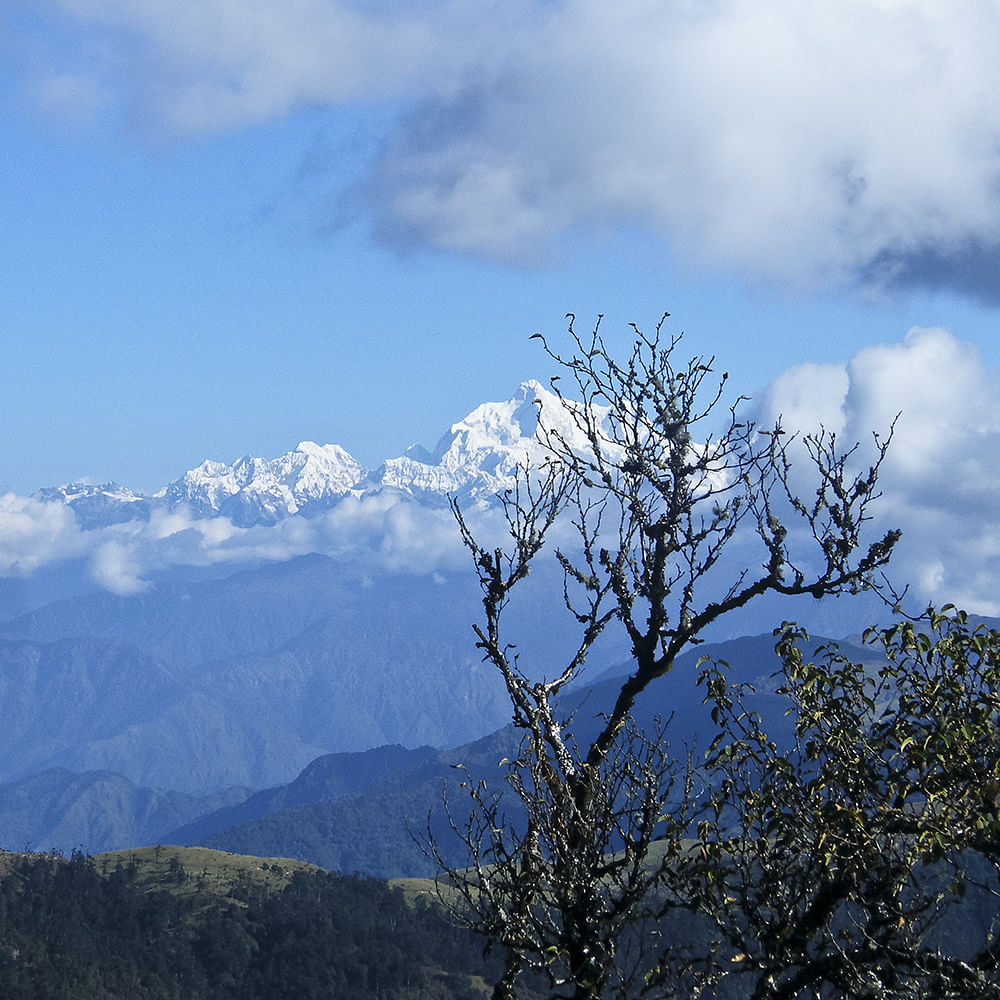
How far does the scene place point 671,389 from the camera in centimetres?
1556

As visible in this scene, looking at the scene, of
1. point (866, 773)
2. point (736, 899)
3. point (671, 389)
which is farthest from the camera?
point (671, 389)

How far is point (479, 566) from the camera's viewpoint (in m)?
16.0

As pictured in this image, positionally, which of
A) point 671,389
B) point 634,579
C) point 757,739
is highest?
point 671,389

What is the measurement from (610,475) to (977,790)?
5834mm

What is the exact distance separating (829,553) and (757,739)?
8.95ft

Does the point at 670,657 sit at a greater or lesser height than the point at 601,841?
greater

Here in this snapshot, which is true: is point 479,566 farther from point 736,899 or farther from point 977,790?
point 977,790

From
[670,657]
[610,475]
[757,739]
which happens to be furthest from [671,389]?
[757,739]

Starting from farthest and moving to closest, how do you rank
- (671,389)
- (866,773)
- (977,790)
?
1. (671,389)
2. (866,773)
3. (977,790)

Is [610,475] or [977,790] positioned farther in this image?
[610,475]

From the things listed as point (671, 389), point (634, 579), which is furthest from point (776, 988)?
point (671, 389)

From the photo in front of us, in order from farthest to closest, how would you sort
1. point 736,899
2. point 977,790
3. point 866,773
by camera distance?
1. point 736,899
2. point 866,773
3. point 977,790

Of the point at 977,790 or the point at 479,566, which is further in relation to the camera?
the point at 479,566

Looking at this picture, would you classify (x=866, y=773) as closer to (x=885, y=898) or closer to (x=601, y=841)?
(x=885, y=898)
